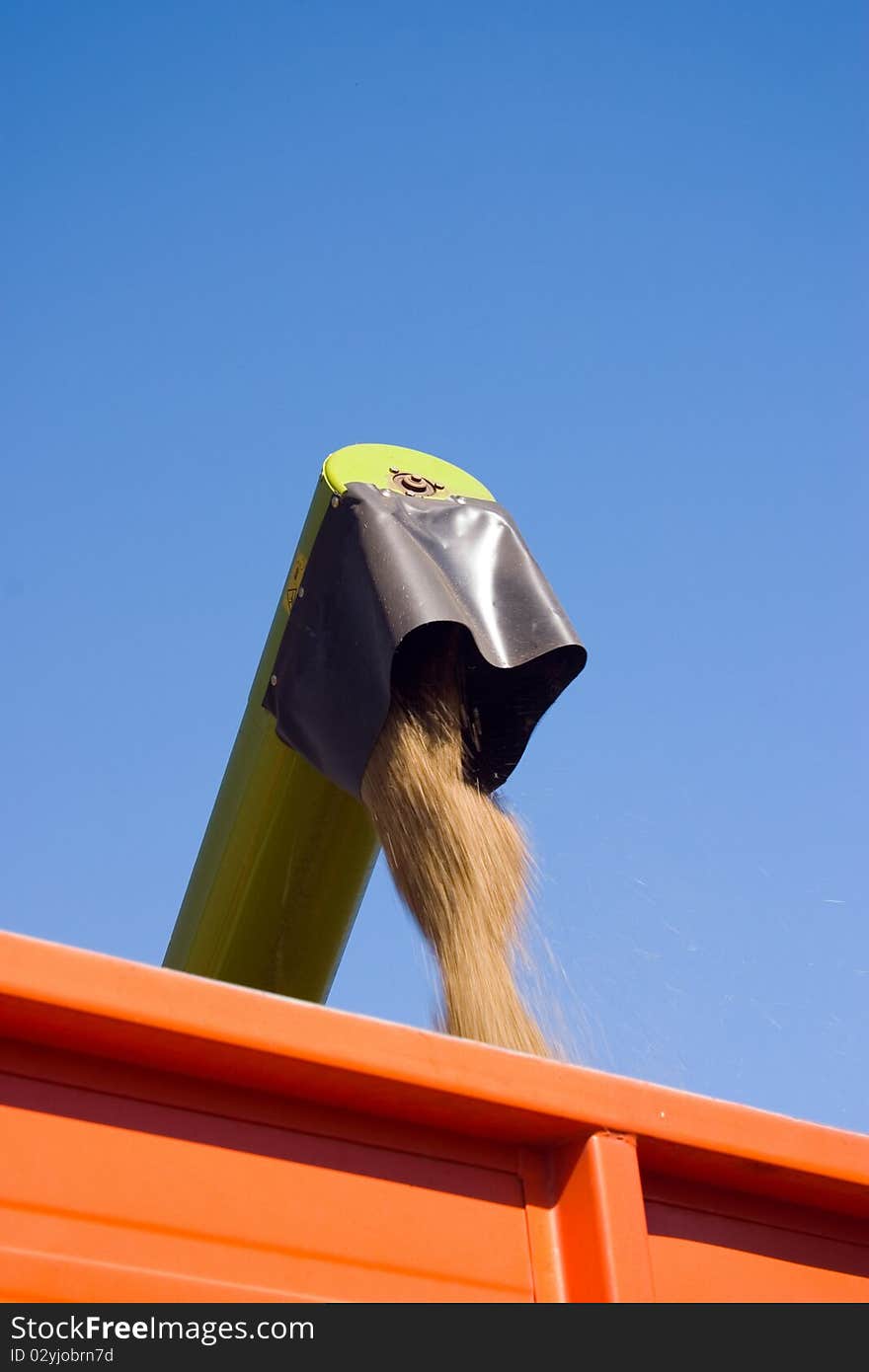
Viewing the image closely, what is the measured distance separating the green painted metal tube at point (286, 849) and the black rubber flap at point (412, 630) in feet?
0.36

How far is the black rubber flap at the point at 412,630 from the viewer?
2.61 m

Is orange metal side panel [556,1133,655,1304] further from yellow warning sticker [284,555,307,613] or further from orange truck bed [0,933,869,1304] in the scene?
yellow warning sticker [284,555,307,613]

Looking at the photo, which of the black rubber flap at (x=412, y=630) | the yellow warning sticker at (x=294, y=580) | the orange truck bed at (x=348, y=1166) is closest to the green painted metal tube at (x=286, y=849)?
the yellow warning sticker at (x=294, y=580)

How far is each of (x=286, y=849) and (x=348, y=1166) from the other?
Result: 1.67 meters

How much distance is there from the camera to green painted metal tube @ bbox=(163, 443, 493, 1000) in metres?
3.00

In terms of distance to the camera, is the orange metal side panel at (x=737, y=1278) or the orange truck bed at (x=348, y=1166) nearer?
the orange truck bed at (x=348, y=1166)

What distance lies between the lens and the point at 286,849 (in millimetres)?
3043

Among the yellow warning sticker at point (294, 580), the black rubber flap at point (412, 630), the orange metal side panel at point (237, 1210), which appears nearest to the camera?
the orange metal side panel at point (237, 1210)

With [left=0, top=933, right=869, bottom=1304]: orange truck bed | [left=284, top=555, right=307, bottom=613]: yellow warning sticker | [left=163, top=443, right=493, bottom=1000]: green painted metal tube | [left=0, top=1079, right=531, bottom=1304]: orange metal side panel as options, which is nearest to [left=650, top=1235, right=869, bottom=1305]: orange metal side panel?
[left=0, top=933, right=869, bottom=1304]: orange truck bed

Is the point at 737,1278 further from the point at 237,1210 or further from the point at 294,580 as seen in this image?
the point at 294,580

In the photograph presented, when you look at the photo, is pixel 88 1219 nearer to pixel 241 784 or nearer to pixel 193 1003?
pixel 193 1003

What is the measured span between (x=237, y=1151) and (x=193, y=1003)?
0.14 metres

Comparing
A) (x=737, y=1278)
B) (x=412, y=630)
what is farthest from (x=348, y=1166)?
(x=412, y=630)

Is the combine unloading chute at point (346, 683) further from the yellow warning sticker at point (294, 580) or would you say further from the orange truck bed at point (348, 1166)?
the orange truck bed at point (348, 1166)
